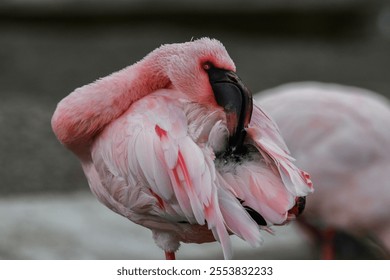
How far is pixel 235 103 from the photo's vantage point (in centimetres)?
243

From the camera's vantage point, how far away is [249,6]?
932cm

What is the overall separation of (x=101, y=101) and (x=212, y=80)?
1.19 feet

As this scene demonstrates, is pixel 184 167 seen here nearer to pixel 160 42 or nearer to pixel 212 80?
pixel 212 80

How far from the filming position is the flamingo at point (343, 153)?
3.99 meters

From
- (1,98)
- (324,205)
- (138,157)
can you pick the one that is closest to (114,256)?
(324,205)

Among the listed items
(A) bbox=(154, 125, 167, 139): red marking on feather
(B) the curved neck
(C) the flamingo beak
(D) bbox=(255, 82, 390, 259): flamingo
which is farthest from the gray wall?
(C) the flamingo beak

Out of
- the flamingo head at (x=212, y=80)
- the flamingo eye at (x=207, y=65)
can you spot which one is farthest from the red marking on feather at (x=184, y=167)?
the flamingo eye at (x=207, y=65)

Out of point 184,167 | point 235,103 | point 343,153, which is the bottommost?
point 343,153

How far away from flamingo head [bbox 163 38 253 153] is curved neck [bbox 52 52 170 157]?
0.31ft

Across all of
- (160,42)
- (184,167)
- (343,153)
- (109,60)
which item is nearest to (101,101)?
(184,167)

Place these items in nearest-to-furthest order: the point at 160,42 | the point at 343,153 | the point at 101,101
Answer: the point at 101,101 < the point at 343,153 < the point at 160,42

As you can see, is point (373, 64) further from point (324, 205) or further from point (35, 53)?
point (324, 205)

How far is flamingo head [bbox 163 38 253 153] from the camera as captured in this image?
2.43 m

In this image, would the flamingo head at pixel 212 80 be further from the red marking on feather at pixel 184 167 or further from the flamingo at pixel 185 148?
the red marking on feather at pixel 184 167
